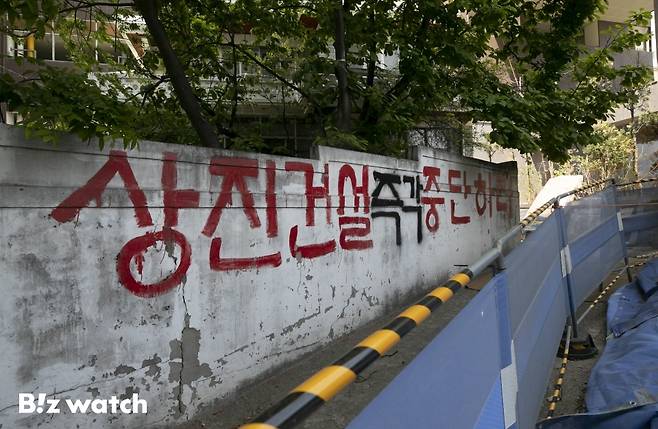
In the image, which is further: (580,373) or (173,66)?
(173,66)

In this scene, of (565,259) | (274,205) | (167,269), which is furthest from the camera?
(565,259)

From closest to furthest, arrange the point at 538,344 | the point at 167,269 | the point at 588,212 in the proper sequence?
the point at 538,344, the point at 167,269, the point at 588,212

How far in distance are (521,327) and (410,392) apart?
147cm

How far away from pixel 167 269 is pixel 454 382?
7.53 ft

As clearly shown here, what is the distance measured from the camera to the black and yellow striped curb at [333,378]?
1.01m

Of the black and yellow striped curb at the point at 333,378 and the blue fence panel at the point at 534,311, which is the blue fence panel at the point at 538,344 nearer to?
the blue fence panel at the point at 534,311

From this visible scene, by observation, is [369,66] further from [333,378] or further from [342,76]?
[333,378]

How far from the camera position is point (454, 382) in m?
1.66

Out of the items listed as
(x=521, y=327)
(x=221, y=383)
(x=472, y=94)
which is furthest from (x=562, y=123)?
(x=221, y=383)

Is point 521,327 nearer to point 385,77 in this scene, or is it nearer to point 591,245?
point 591,245

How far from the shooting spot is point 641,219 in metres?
7.83

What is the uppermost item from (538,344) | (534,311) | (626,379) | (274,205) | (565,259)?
(274,205)

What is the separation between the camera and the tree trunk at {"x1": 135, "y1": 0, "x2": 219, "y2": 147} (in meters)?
4.57

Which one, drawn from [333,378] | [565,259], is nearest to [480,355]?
[333,378]
